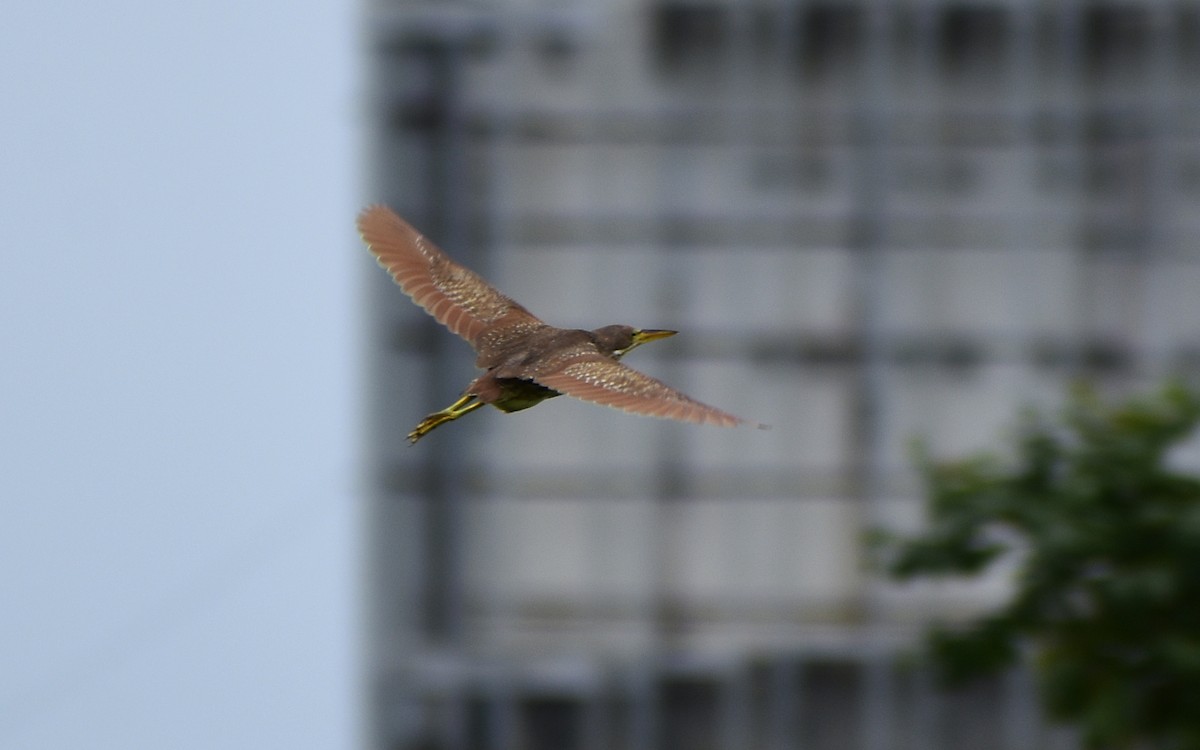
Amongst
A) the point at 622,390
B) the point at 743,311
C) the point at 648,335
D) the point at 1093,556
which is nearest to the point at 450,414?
the point at 622,390

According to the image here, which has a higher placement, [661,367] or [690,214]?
[690,214]

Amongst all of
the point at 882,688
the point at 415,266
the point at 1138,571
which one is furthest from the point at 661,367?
the point at 415,266

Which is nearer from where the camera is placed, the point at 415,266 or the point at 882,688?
the point at 415,266

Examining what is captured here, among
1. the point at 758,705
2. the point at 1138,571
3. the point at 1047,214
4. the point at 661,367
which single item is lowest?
the point at 758,705

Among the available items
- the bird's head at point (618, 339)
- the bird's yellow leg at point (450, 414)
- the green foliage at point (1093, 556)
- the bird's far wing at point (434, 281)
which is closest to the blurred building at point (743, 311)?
the green foliage at point (1093, 556)

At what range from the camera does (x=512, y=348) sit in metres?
4.75

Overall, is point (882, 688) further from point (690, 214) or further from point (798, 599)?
point (690, 214)

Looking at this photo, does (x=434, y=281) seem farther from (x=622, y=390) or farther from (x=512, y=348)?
(x=622, y=390)

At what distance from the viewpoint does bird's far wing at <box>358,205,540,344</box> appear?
5.23m

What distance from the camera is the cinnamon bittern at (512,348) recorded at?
→ 4152 millimetres

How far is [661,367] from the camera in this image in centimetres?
1183

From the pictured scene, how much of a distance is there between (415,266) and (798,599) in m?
6.75

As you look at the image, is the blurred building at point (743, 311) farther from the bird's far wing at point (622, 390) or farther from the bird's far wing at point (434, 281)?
the bird's far wing at point (622, 390)

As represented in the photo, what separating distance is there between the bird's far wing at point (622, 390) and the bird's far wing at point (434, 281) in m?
0.77
